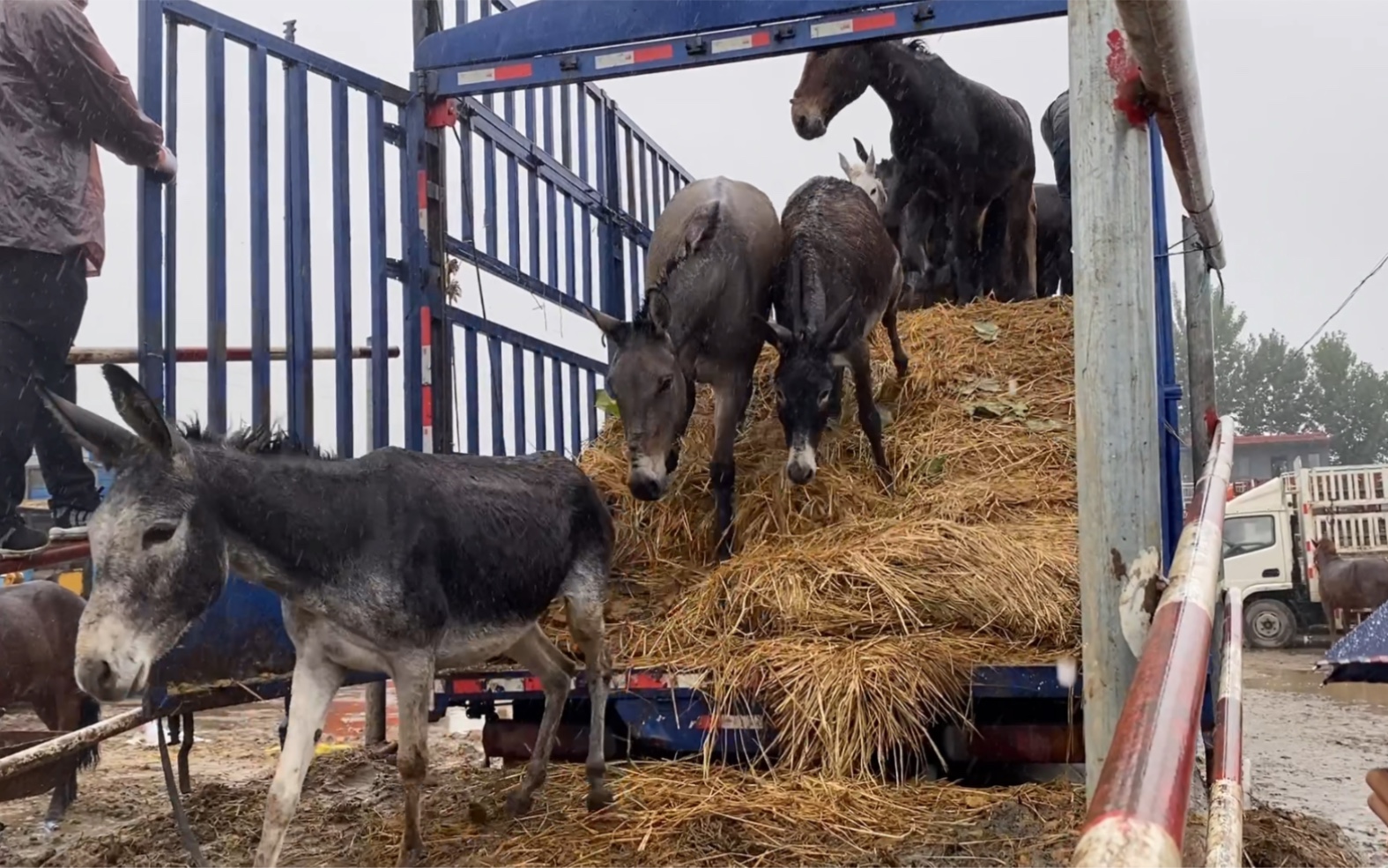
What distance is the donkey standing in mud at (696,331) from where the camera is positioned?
5.39m

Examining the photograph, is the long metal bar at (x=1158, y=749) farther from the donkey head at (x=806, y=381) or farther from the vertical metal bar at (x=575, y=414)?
the vertical metal bar at (x=575, y=414)

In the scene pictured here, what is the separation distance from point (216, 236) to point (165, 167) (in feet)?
1.00

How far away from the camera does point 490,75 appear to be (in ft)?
18.0

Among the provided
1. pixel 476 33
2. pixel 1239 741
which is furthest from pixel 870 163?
pixel 1239 741

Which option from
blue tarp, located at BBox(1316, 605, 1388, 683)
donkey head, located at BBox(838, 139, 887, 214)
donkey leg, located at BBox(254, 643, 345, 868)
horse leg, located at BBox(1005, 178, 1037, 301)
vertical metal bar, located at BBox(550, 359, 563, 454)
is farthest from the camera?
donkey head, located at BBox(838, 139, 887, 214)

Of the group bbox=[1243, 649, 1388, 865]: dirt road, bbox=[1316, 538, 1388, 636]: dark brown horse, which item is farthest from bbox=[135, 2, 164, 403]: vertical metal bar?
bbox=[1316, 538, 1388, 636]: dark brown horse

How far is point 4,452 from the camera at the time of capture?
14.5 ft

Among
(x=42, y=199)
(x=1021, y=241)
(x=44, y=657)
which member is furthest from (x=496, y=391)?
(x=1021, y=241)

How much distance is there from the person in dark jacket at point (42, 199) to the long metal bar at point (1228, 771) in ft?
13.3

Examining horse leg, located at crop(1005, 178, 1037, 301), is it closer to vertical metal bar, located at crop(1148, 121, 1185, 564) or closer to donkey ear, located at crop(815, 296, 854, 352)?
donkey ear, located at crop(815, 296, 854, 352)

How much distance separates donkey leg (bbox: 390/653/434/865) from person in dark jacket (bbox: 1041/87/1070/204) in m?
6.56

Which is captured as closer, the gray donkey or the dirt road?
the gray donkey

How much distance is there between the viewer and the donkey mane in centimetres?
371

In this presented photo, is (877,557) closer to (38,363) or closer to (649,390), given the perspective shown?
(649,390)
